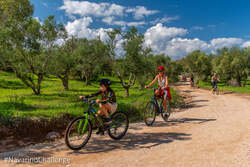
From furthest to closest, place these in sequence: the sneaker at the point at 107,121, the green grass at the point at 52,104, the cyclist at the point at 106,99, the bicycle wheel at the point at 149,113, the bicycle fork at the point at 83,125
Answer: the green grass at the point at 52,104
the bicycle wheel at the point at 149,113
the sneaker at the point at 107,121
the cyclist at the point at 106,99
the bicycle fork at the point at 83,125

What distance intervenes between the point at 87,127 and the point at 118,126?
1273 millimetres

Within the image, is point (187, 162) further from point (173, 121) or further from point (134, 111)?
point (134, 111)

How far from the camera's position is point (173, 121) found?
893cm

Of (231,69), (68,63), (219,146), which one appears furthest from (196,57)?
(219,146)

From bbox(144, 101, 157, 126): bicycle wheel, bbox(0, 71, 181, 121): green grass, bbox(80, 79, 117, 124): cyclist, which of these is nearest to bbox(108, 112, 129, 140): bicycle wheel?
bbox(80, 79, 117, 124): cyclist

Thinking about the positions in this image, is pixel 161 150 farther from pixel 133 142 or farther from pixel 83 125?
pixel 83 125

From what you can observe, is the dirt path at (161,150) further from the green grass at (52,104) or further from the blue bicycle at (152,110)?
the green grass at (52,104)

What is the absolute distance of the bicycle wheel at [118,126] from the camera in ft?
20.1

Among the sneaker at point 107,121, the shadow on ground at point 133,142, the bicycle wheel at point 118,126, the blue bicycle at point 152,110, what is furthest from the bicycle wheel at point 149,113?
the sneaker at point 107,121

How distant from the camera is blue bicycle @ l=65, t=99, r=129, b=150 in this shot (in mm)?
5075

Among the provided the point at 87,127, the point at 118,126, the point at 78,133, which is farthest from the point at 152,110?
the point at 78,133

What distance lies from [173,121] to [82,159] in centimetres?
558

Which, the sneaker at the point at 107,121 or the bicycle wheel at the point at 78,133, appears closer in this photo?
the bicycle wheel at the point at 78,133

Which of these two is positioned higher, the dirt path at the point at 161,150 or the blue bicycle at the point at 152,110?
the blue bicycle at the point at 152,110
